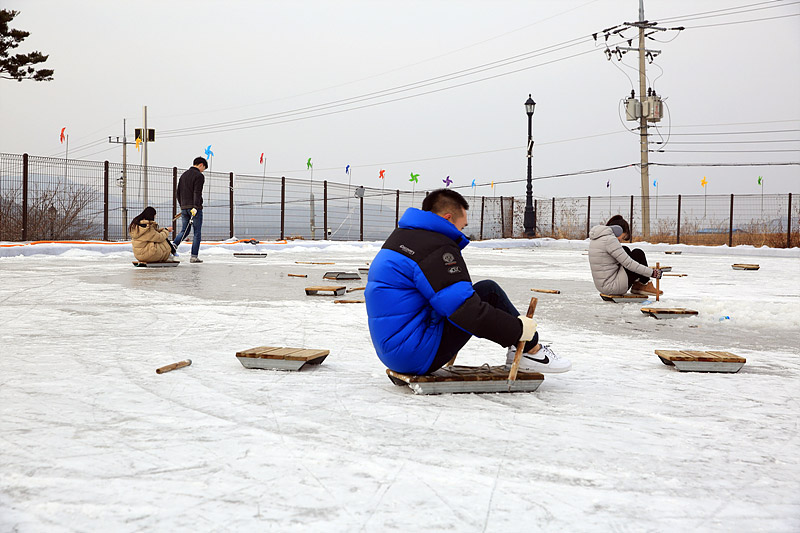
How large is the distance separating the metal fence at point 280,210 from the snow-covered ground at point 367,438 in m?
8.96

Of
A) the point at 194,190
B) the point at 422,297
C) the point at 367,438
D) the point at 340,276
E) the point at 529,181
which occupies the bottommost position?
the point at 367,438

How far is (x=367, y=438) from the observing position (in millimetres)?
2965

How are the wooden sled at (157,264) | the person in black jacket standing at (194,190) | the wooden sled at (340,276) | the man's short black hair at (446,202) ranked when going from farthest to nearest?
the person in black jacket standing at (194,190) < the wooden sled at (157,264) < the wooden sled at (340,276) < the man's short black hair at (446,202)

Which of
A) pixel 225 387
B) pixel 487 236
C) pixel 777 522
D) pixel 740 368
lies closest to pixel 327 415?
pixel 225 387

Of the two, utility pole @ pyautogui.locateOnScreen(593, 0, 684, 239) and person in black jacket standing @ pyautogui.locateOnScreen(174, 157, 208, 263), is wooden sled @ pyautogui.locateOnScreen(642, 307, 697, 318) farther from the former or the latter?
utility pole @ pyautogui.locateOnScreen(593, 0, 684, 239)

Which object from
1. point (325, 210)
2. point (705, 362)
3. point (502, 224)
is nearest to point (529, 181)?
point (502, 224)

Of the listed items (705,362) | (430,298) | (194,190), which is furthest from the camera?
(194,190)

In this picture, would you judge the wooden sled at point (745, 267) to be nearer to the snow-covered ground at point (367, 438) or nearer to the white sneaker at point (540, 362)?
the snow-covered ground at point (367, 438)

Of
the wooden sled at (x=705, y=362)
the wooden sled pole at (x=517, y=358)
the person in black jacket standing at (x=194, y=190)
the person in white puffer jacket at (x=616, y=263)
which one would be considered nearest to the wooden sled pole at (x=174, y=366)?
the wooden sled pole at (x=517, y=358)

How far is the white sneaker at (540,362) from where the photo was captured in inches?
154

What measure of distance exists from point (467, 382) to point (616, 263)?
5.53 meters

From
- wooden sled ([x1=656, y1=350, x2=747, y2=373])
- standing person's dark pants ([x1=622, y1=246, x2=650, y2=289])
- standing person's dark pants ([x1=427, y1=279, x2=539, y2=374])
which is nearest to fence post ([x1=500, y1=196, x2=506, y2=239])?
standing person's dark pants ([x1=622, y1=246, x2=650, y2=289])

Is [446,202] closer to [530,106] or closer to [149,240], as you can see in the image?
[149,240]

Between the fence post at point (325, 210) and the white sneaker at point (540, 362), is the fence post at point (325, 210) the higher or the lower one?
the higher one
